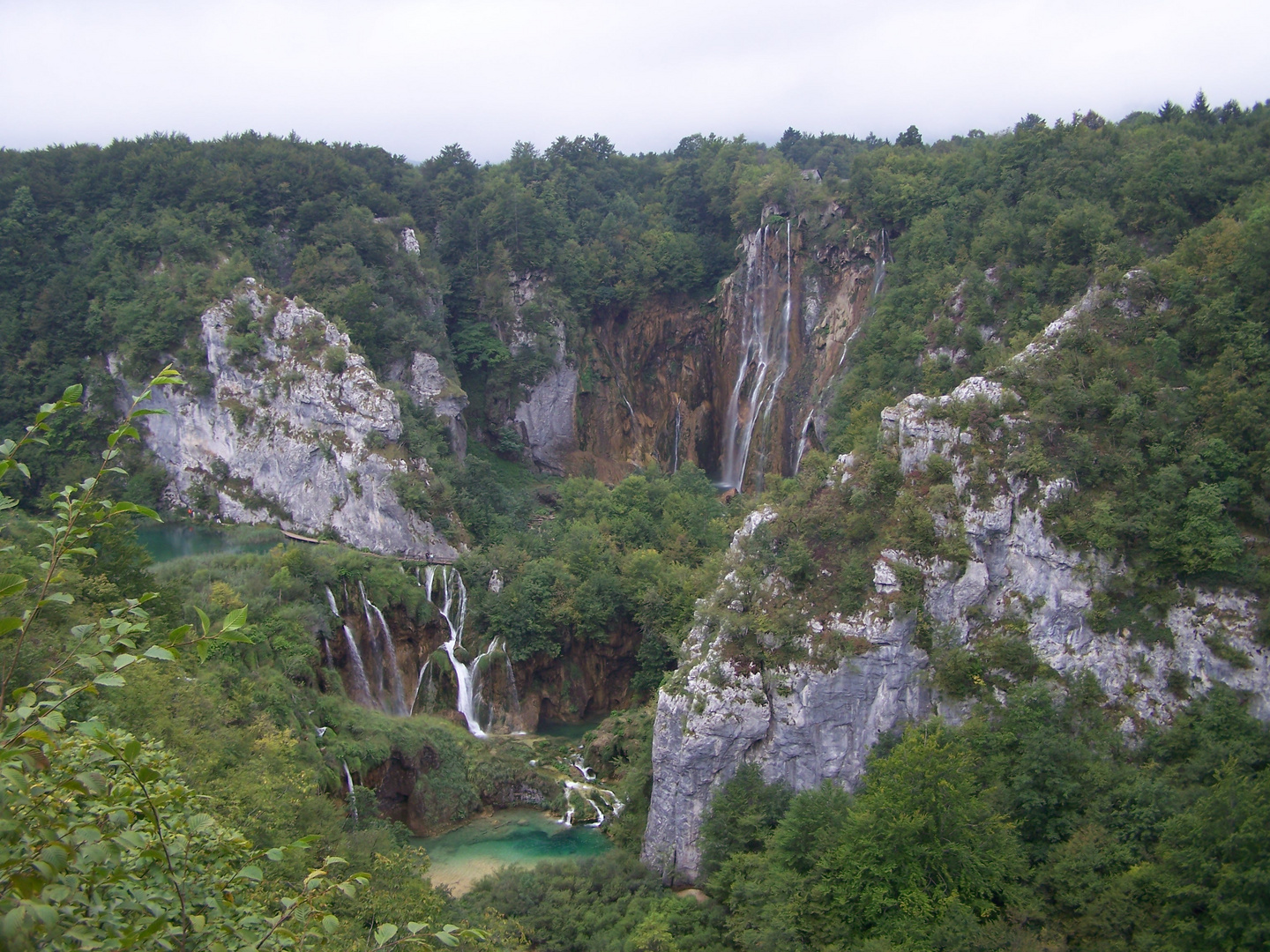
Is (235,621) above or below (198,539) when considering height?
above

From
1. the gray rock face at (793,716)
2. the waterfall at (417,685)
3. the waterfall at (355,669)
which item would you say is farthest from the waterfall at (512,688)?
the gray rock face at (793,716)

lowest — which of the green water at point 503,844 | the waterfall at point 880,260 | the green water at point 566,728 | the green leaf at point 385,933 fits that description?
the green water at point 503,844

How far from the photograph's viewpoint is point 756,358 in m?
49.6

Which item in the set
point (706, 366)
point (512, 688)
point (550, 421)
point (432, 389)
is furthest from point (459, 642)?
point (706, 366)

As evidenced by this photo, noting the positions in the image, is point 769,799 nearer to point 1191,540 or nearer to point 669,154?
point 1191,540

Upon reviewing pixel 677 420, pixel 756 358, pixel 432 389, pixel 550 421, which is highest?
pixel 756 358

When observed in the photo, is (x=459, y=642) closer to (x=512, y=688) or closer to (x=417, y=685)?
(x=417, y=685)

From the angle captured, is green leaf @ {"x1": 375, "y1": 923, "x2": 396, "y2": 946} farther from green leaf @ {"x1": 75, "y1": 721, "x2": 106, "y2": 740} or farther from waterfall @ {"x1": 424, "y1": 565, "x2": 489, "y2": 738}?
waterfall @ {"x1": 424, "y1": 565, "x2": 489, "y2": 738}

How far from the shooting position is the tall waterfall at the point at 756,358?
47.8 m

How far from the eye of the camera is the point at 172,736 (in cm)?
1612

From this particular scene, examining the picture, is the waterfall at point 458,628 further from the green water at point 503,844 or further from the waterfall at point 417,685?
the green water at point 503,844

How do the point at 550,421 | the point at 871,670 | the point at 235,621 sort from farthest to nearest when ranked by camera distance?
the point at 550,421 → the point at 871,670 → the point at 235,621

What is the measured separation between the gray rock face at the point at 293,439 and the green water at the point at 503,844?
48.8 ft

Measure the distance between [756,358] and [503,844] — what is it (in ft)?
105
